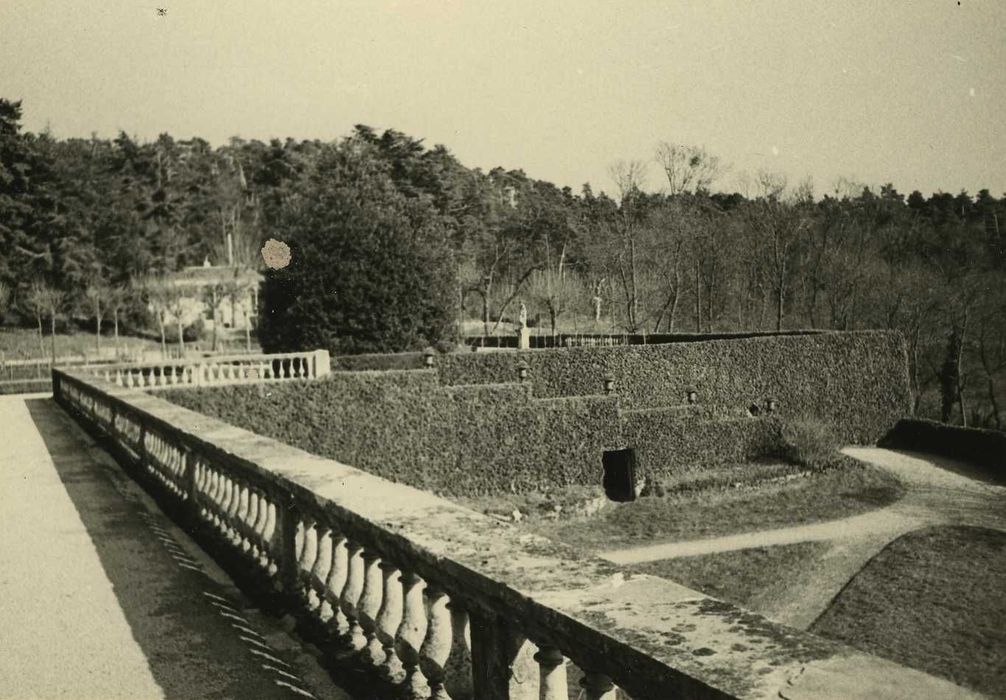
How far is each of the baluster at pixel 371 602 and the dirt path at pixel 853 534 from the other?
11.2 meters

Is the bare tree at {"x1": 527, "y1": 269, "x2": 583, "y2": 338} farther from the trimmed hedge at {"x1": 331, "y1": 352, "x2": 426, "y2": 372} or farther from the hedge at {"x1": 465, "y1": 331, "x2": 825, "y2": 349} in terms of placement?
the trimmed hedge at {"x1": 331, "y1": 352, "x2": 426, "y2": 372}

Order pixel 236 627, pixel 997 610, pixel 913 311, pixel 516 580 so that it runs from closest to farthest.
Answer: pixel 516 580
pixel 236 627
pixel 997 610
pixel 913 311

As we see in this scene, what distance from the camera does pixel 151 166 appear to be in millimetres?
65812

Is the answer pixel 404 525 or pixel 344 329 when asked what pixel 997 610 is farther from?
pixel 344 329

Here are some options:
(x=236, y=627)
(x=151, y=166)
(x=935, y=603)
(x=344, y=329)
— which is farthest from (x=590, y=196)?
(x=236, y=627)

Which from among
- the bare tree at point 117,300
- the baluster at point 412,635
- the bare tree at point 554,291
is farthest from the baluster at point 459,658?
the bare tree at point 117,300

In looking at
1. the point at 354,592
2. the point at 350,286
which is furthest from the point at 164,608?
the point at 350,286

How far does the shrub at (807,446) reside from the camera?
27.0 m

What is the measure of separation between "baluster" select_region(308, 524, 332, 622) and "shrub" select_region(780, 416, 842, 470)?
2503cm

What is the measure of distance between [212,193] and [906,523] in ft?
227

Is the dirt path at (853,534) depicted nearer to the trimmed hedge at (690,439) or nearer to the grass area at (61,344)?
the trimmed hedge at (690,439)

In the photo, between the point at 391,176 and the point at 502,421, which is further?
the point at 391,176

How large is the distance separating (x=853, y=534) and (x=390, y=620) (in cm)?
1977

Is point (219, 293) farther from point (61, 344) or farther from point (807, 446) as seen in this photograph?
point (807, 446)
